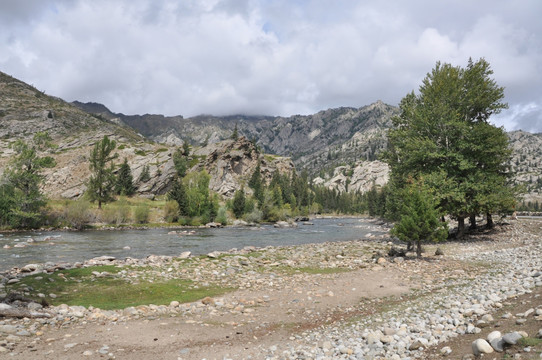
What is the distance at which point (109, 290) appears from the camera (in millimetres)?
15023

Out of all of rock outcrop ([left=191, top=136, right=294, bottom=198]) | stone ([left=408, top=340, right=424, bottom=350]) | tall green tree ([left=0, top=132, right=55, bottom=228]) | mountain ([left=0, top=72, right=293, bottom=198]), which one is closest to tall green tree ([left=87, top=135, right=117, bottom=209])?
mountain ([left=0, top=72, right=293, bottom=198])

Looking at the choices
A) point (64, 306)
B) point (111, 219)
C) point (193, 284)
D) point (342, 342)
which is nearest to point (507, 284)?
point (342, 342)

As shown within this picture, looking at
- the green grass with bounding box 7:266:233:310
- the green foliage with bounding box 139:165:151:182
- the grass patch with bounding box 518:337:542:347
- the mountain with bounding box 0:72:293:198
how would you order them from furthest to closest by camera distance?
the green foliage with bounding box 139:165:151:182
the mountain with bounding box 0:72:293:198
the green grass with bounding box 7:266:233:310
the grass patch with bounding box 518:337:542:347

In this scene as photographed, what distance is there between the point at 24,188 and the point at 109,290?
55.1m

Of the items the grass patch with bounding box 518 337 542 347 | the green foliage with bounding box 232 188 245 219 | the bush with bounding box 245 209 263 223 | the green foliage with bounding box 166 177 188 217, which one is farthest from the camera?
the green foliage with bounding box 232 188 245 219

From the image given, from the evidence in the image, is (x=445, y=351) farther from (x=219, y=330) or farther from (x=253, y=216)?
(x=253, y=216)

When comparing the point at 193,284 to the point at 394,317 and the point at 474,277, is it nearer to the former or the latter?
the point at 394,317

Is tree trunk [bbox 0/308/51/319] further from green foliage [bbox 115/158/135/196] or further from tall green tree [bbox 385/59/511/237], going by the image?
green foliage [bbox 115/158/135/196]

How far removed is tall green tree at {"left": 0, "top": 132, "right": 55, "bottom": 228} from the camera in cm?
5306

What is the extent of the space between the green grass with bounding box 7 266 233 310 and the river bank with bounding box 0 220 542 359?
1053mm

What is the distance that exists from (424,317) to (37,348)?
11593mm

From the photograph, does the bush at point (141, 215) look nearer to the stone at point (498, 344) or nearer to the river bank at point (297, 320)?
the river bank at point (297, 320)

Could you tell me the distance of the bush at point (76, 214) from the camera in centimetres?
6135

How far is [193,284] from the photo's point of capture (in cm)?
1667
